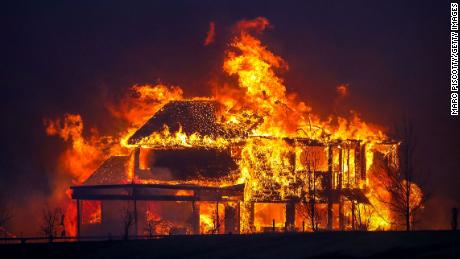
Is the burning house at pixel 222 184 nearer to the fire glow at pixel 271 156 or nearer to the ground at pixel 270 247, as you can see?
the fire glow at pixel 271 156

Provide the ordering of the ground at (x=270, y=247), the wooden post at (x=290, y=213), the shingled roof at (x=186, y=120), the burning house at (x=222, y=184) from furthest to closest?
1. the shingled roof at (x=186, y=120)
2. the burning house at (x=222, y=184)
3. the wooden post at (x=290, y=213)
4. the ground at (x=270, y=247)

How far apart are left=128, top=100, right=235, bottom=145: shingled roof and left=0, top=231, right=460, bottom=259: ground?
1214 inches

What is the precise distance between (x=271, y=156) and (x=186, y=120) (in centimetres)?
1038

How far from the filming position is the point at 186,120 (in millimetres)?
92562

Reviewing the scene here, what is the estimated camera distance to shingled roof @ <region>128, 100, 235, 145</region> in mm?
91438

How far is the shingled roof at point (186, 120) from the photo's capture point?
9144 cm

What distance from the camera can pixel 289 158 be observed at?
87062mm

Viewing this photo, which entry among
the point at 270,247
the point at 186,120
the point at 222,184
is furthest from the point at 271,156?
the point at 270,247

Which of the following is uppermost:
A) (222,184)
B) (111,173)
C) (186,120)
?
(186,120)

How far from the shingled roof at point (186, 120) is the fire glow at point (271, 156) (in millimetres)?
227

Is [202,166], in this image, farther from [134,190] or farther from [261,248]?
[261,248]

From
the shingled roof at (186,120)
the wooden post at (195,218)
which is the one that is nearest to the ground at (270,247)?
the wooden post at (195,218)

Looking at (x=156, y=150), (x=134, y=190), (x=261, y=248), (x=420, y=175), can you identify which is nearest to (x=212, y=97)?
(x=156, y=150)

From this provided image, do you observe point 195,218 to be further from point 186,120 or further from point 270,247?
point 270,247
